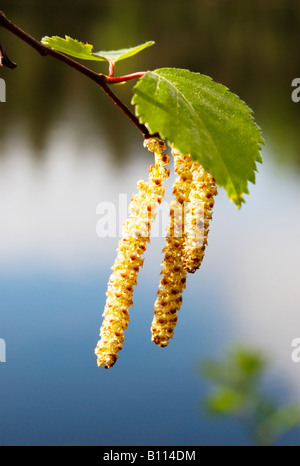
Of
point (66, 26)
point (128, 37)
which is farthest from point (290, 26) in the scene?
point (66, 26)

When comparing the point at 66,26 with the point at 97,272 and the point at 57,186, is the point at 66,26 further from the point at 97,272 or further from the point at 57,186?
the point at 97,272

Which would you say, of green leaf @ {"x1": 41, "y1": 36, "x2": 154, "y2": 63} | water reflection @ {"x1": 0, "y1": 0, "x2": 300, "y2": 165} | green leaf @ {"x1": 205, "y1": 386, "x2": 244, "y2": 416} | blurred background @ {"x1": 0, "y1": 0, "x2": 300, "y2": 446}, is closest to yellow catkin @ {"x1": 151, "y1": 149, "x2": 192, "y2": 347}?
green leaf @ {"x1": 41, "y1": 36, "x2": 154, "y2": 63}

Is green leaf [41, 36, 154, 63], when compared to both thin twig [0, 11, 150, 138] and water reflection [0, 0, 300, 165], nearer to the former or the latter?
thin twig [0, 11, 150, 138]

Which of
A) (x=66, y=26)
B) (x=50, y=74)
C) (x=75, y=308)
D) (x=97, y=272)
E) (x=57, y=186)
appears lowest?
(x=75, y=308)

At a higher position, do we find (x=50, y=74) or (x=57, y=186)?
(x=50, y=74)

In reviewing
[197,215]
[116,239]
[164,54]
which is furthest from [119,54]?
[164,54]

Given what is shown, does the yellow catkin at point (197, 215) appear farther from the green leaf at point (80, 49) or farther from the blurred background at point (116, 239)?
the blurred background at point (116, 239)
